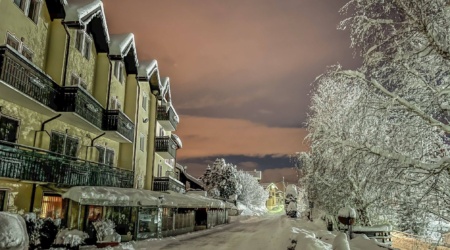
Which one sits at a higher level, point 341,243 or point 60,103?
point 60,103

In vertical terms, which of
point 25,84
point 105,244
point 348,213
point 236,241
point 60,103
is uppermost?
point 60,103

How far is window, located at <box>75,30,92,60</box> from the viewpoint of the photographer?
1982 centimetres

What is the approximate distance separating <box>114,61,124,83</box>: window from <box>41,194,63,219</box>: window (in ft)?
33.2

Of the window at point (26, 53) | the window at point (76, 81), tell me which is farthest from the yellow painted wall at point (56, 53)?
the window at point (76, 81)

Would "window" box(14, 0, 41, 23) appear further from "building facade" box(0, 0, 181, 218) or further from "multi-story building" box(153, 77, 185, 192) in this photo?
"multi-story building" box(153, 77, 185, 192)

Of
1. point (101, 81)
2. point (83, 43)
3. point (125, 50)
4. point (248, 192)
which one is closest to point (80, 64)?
point (83, 43)

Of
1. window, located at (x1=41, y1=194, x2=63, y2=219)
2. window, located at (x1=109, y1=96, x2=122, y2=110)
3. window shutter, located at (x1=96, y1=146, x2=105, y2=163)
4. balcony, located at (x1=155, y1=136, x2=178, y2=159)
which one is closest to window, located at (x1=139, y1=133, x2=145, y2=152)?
balcony, located at (x1=155, y1=136, x2=178, y2=159)

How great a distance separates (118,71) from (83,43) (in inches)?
210

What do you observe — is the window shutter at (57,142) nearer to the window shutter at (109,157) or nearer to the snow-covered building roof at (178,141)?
the window shutter at (109,157)

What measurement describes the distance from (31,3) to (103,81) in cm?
697

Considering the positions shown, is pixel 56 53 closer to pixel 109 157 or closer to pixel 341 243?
pixel 109 157

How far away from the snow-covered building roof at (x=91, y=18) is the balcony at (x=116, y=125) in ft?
14.6

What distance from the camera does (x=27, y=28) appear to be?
15.2m

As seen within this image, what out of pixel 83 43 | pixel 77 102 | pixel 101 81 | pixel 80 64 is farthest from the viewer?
pixel 101 81
